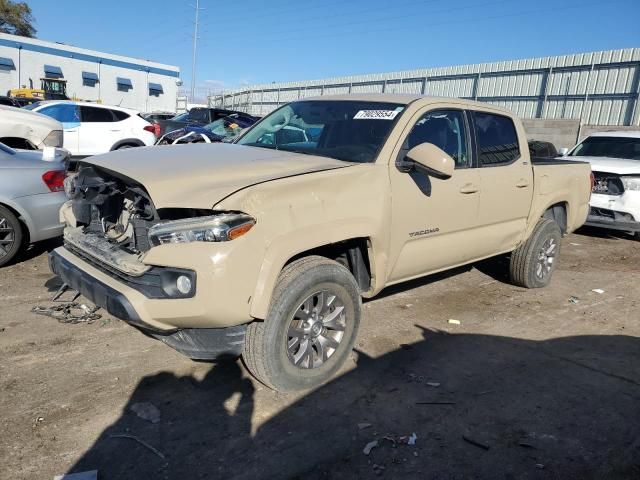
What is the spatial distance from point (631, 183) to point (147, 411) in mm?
7727

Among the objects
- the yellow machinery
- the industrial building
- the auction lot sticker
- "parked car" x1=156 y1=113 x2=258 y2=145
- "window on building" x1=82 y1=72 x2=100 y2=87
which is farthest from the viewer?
"window on building" x1=82 y1=72 x2=100 y2=87

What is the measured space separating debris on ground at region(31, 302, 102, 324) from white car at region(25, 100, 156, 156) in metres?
8.43

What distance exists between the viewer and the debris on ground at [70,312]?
13.2 ft

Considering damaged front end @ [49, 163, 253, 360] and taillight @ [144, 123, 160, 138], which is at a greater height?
taillight @ [144, 123, 160, 138]

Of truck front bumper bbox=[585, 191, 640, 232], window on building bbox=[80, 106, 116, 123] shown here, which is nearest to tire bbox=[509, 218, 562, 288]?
truck front bumper bbox=[585, 191, 640, 232]

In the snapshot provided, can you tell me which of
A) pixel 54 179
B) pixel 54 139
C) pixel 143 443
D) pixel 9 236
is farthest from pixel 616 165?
pixel 54 139

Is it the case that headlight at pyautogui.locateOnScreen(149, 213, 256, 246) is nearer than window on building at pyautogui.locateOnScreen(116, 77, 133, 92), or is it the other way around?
headlight at pyautogui.locateOnScreen(149, 213, 256, 246)

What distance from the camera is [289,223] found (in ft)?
9.52

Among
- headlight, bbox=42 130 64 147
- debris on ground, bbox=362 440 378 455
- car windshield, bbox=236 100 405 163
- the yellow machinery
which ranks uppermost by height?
the yellow machinery

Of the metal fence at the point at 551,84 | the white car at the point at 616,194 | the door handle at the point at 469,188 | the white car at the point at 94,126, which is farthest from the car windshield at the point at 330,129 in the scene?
the metal fence at the point at 551,84

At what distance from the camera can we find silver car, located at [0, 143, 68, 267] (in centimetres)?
502

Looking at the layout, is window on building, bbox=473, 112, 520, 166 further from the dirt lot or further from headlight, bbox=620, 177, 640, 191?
headlight, bbox=620, 177, 640, 191

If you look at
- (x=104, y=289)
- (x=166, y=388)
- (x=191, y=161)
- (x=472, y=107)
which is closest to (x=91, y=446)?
(x=166, y=388)

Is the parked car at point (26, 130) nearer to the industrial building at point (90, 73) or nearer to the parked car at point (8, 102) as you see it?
the parked car at point (8, 102)
